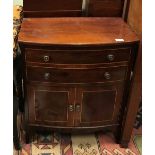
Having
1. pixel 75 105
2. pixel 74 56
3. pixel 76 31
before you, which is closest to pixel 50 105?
pixel 75 105

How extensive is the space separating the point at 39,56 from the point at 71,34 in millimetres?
220

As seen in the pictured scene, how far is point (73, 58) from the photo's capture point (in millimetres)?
1461

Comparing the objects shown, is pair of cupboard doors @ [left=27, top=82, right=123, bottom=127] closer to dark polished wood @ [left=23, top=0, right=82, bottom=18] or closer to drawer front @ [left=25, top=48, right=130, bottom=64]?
drawer front @ [left=25, top=48, right=130, bottom=64]

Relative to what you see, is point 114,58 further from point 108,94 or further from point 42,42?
point 42,42

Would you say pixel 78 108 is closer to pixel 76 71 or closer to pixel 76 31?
pixel 76 71

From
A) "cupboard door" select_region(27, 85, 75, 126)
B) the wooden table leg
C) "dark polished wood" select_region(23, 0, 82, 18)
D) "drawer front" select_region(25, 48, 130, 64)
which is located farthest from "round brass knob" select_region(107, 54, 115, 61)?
"dark polished wood" select_region(23, 0, 82, 18)

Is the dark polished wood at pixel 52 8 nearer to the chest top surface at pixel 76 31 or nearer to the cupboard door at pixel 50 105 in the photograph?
the chest top surface at pixel 76 31

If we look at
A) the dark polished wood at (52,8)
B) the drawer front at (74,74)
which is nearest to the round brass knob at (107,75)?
the drawer front at (74,74)

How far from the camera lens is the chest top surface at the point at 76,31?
4.69 ft

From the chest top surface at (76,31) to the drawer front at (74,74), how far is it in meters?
0.17

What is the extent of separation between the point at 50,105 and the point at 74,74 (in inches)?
10.8

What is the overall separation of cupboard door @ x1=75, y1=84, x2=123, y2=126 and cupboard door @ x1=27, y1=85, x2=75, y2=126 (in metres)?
0.05

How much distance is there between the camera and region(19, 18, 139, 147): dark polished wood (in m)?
1.44

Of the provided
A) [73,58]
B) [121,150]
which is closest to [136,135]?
[121,150]
